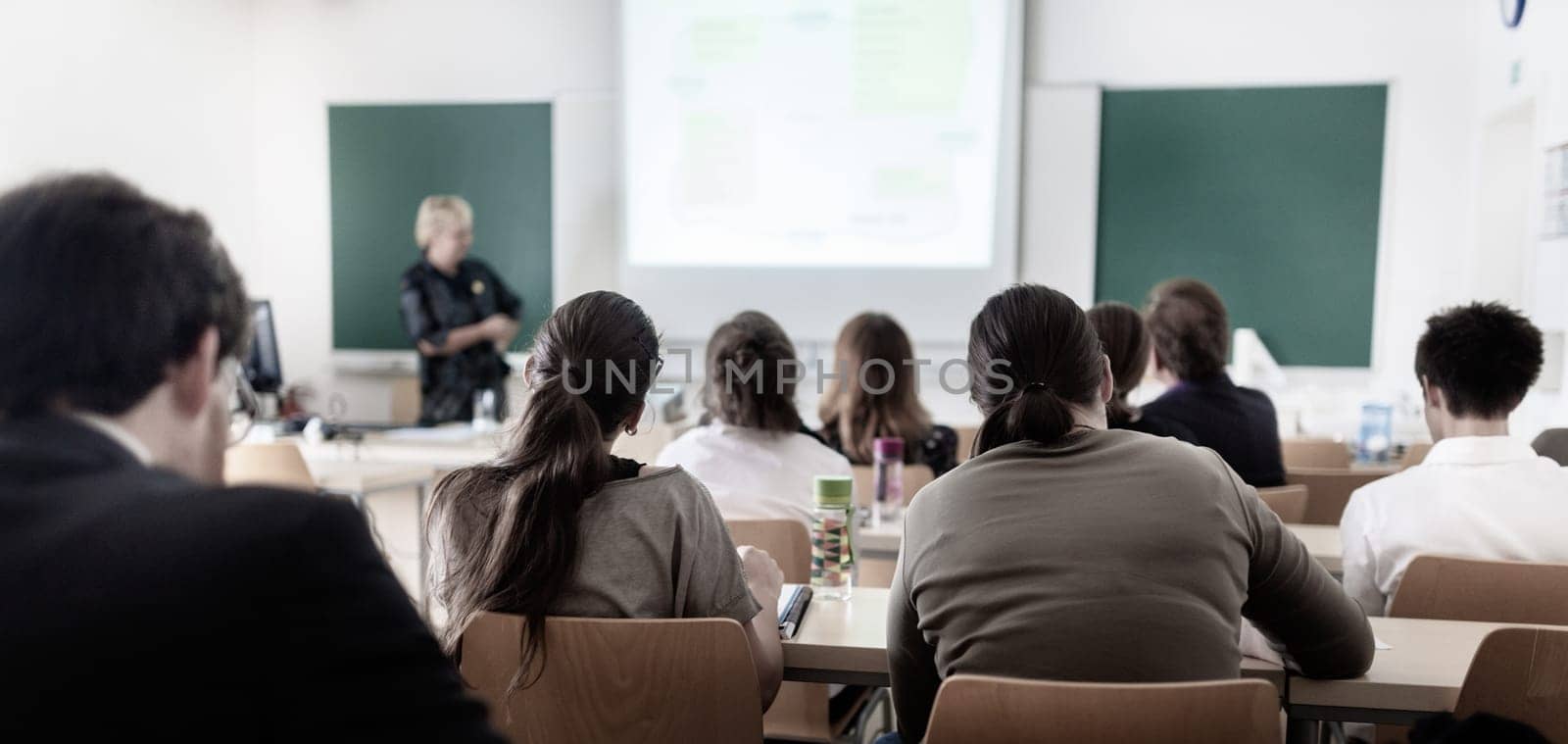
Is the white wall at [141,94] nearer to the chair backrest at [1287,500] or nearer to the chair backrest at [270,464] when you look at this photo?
the chair backrest at [270,464]

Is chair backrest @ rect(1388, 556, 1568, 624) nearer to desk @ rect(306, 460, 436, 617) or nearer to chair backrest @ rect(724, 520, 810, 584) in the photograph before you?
chair backrest @ rect(724, 520, 810, 584)

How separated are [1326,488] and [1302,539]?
509mm

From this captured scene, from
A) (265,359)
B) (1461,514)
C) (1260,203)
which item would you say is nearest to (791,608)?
(1461,514)

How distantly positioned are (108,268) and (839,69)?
186 inches

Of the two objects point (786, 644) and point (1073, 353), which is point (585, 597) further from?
point (1073, 353)

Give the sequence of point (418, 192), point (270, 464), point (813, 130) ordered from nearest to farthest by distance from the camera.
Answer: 1. point (270, 464)
2. point (813, 130)
3. point (418, 192)

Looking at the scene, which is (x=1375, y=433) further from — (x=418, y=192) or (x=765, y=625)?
(x=418, y=192)

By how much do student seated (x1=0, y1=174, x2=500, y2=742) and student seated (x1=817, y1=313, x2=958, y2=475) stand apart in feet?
7.67

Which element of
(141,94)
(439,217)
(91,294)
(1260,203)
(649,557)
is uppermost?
(141,94)

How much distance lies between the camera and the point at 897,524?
102 inches

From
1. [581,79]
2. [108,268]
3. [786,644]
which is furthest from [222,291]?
[581,79]

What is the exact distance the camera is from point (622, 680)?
4.58 ft

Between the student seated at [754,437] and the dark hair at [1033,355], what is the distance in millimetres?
933

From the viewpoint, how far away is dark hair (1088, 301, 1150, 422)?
8.53 ft
